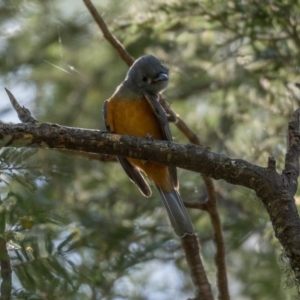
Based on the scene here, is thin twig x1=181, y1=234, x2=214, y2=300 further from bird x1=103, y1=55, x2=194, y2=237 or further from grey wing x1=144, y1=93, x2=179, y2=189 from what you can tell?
grey wing x1=144, y1=93, x2=179, y2=189

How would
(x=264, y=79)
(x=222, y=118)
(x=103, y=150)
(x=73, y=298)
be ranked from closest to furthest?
(x=73, y=298)
(x=103, y=150)
(x=264, y=79)
(x=222, y=118)

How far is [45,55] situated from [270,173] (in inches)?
172

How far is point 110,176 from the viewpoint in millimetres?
7371

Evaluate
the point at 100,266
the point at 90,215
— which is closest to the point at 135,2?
the point at 90,215

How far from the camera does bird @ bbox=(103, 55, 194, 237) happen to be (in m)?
5.36

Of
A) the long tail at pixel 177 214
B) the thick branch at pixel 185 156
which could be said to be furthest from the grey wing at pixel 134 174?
the thick branch at pixel 185 156

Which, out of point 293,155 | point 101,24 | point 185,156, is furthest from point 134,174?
Answer: point 293,155

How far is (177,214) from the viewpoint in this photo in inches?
209

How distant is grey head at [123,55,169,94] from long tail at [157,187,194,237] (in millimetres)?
834

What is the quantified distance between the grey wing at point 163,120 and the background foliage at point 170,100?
1.40ft

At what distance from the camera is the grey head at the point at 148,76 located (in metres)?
5.77

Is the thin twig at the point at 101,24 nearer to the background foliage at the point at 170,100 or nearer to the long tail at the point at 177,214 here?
the background foliage at the point at 170,100

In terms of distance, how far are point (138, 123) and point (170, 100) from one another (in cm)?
140

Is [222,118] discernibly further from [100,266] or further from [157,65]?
[100,266]
